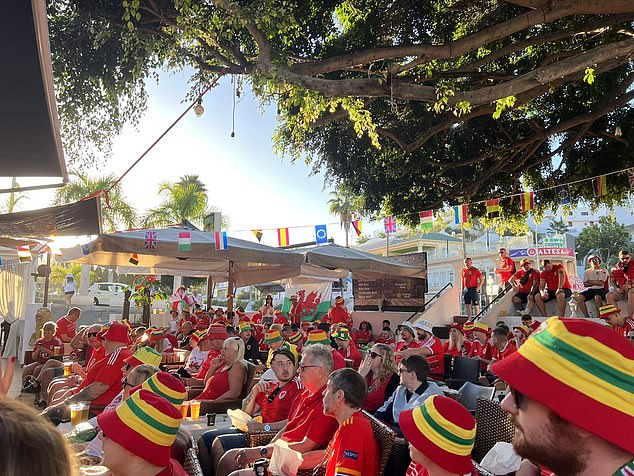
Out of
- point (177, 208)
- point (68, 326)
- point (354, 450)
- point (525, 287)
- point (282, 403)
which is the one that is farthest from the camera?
point (177, 208)

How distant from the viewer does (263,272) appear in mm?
13297

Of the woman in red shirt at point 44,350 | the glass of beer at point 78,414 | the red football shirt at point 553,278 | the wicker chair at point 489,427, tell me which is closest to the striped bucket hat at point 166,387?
the glass of beer at point 78,414

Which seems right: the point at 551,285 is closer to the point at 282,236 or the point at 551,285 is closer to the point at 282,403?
the point at 282,236

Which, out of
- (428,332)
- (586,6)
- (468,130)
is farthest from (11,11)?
(468,130)

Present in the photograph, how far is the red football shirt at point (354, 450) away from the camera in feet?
9.77

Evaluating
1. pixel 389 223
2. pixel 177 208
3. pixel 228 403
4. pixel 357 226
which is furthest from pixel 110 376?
pixel 177 208

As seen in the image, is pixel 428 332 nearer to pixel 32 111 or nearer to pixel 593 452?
pixel 32 111

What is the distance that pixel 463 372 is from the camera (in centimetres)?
690

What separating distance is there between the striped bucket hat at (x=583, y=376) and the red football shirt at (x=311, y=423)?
2766mm

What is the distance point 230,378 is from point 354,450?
332 centimetres

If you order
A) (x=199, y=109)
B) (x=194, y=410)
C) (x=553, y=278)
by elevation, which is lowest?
(x=194, y=410)

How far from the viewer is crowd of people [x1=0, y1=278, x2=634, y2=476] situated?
1.20 metres

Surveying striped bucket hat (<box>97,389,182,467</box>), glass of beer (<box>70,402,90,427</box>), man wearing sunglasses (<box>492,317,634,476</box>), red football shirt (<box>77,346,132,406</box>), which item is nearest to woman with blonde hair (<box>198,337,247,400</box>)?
red football shirt (<box>77,346,132,406</box>)

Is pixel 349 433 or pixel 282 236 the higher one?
pixel 282 236
